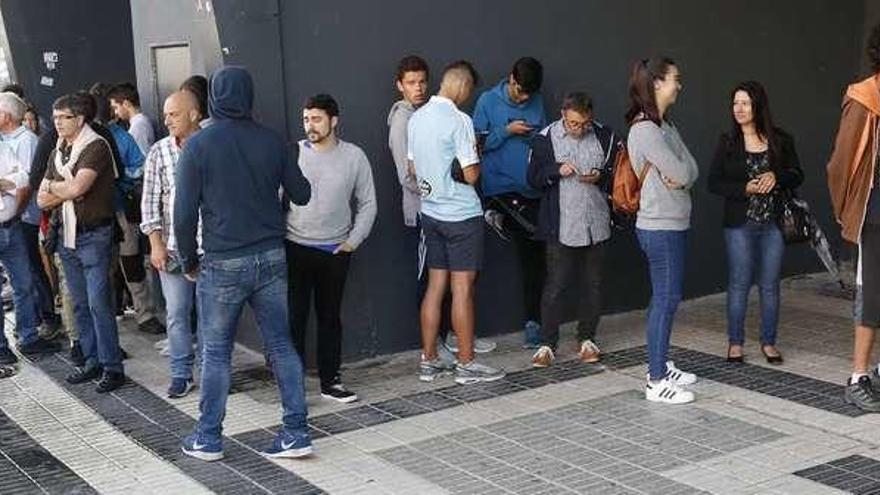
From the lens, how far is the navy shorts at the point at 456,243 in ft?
21.3

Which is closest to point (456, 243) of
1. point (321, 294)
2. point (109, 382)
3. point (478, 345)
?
point (321, 294)

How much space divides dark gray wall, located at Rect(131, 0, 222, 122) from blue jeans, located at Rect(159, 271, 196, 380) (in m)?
1.41

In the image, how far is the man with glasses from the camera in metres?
6.71

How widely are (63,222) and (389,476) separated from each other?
113 inches

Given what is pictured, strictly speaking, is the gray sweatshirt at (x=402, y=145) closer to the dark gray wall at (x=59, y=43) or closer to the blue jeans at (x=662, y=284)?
A: the blue jeans at (x=662, y=284)

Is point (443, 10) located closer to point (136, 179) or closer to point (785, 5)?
point (136, 179)

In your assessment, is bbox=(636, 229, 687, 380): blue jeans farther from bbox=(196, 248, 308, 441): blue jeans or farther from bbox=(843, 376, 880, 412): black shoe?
bbox=(196, 248, 308, 441): blue jeans

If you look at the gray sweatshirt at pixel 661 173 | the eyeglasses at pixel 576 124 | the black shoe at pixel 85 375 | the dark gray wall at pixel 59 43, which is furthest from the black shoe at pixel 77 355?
the dark gray wall at pixel 59 43

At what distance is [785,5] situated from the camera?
893cm

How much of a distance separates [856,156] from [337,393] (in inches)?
122

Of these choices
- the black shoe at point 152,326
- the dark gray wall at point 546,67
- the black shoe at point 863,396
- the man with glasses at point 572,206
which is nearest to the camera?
the black shoe at point 863,396

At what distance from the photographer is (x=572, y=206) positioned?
6.75 metres

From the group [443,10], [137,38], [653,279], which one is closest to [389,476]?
[653,279]

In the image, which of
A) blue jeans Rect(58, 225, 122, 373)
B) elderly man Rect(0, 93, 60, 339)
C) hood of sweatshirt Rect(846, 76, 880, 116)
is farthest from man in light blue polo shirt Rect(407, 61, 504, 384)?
elderly man Rect(0, 93, 60, 339)
